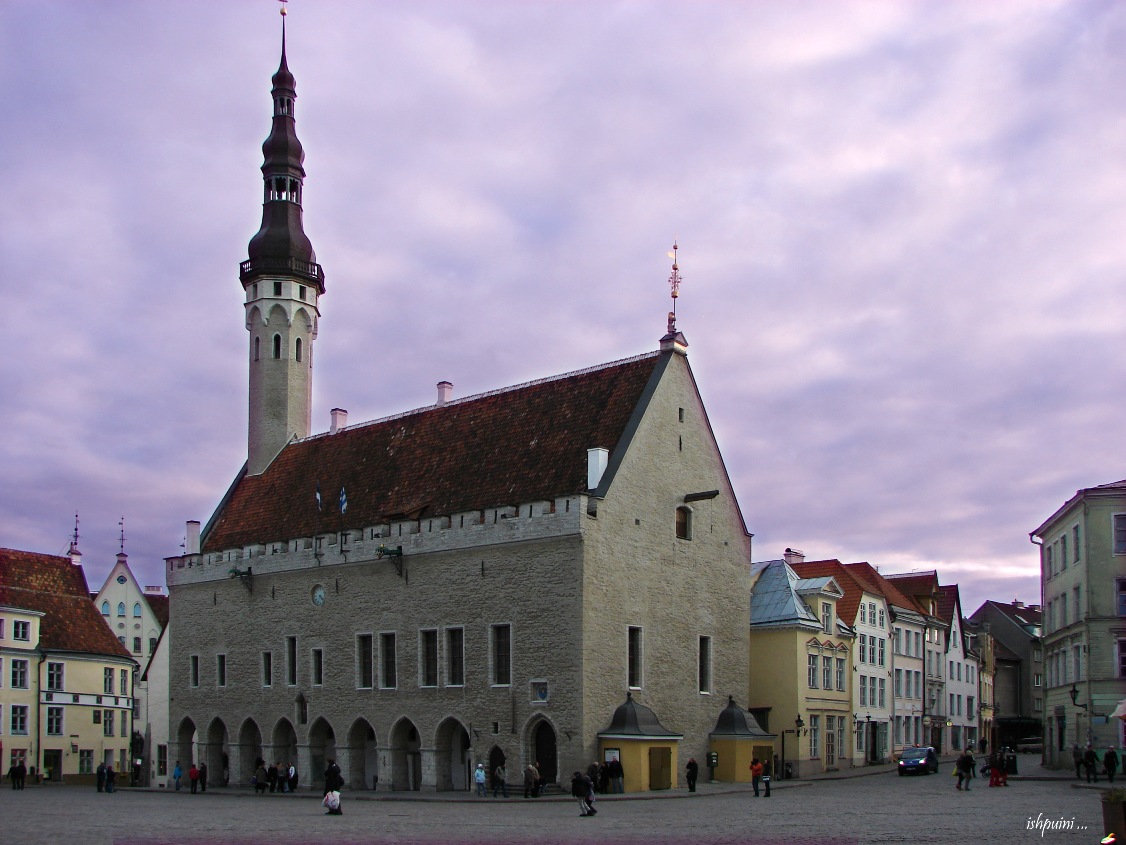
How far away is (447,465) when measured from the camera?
1738 inches

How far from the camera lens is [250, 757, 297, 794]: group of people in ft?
139

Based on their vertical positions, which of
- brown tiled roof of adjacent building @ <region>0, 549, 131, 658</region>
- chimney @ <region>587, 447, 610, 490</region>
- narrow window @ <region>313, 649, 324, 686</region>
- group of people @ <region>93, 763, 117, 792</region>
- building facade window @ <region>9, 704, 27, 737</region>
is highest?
chimney @ <region>587, 447, 610, 490</region>

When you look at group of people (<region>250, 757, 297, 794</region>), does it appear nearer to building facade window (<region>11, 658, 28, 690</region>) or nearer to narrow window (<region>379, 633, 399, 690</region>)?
narrow window (<region>379, 633, 399, 690</region>)

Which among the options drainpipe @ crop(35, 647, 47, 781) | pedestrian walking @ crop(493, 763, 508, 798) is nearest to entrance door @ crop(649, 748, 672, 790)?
pedestrian walking @ crop(493, 763, 508, 798)

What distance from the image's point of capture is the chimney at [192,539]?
52000 millimetres

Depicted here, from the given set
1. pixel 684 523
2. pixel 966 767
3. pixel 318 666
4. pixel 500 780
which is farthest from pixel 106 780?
pixel 966 767

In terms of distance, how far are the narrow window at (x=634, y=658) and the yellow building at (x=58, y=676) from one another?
28775 mm

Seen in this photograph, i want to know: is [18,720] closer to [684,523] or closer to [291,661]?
[291,661]

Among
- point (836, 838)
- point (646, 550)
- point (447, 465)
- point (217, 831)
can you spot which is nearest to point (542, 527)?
point (646, 550)

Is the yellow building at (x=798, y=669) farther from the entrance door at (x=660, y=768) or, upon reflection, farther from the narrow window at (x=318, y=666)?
the narrow window at (x=318, y=666)

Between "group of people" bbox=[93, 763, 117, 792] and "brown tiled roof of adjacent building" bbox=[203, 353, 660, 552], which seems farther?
"group of people" bbox=[93, 763, 117, 792]

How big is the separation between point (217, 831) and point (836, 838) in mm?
10914

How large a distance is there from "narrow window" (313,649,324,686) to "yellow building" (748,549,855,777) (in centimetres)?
1547

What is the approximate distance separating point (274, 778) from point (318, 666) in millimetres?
4041
